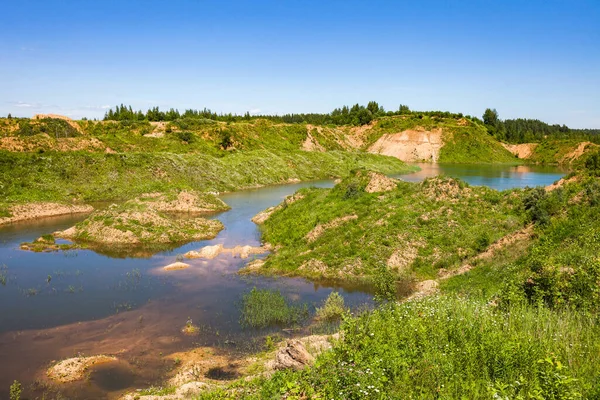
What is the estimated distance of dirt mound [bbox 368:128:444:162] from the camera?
121 meters

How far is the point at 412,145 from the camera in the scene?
124 metres

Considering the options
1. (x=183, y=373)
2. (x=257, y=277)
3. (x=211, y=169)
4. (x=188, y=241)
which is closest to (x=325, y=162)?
(x=211, y=169)

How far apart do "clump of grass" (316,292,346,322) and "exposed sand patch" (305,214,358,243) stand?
10.2 m

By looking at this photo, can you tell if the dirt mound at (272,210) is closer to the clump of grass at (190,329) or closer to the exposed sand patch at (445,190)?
the exposed sand patch at (445,190)

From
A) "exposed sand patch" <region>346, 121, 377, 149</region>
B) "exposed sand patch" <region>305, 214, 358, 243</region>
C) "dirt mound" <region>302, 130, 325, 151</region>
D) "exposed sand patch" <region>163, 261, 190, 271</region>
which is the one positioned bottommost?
"exposed sand patch" <region>163, 261, 190, 271</region>

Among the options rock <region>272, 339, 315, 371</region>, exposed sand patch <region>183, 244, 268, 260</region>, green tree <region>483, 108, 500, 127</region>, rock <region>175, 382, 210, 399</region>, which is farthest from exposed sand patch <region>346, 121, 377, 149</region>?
rock <region>175, 382, 210, 399</region>

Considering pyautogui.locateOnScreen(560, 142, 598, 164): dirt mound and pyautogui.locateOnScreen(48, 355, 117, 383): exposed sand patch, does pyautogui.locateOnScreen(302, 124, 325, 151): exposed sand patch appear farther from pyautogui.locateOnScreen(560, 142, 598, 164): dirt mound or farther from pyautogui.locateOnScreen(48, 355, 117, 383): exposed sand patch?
pyautogui.locateOnScreen(48, 355, 117, 383): exposed sand patch

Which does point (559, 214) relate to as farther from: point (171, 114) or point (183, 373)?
point (171, 114)

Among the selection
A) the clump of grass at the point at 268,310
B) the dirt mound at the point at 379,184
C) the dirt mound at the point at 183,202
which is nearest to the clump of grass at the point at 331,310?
the clump of grass at the point at 268,310

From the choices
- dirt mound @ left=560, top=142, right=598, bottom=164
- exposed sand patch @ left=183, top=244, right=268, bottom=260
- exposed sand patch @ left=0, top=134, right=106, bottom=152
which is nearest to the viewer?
exposed sand patch @ left=183, top=244, right=268, bottom=260

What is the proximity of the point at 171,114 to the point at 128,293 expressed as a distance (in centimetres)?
11581

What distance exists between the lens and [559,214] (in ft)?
72.9

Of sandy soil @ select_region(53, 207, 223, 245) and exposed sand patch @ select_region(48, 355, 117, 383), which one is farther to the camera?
sandy soil @ select_region(53, 207, 223, 245)

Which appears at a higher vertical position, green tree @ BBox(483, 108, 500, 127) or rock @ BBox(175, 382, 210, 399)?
green tree @ BBox(483, 108, 500, 127)
